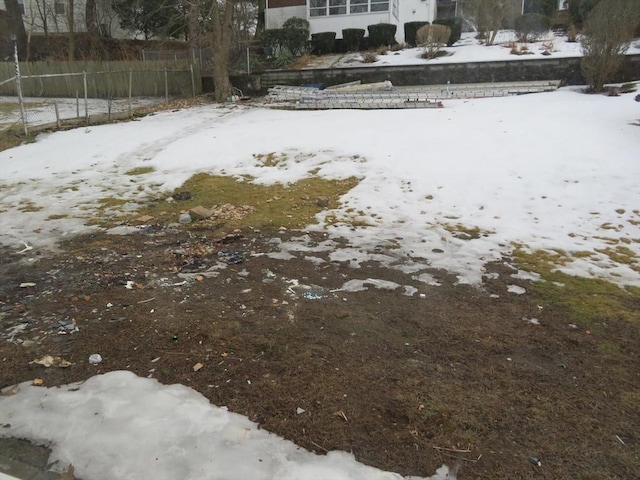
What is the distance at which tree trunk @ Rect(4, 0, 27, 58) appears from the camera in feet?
89.5

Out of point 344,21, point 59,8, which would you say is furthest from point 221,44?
point 59,8

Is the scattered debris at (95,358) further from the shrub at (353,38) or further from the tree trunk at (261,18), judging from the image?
the tree trunk at (261,18)

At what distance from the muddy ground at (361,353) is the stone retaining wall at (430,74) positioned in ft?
51.5

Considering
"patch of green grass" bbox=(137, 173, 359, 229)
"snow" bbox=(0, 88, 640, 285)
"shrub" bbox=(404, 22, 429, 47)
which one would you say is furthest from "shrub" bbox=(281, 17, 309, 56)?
"patch of green grass" bbox=(137, 173, 359, 229)

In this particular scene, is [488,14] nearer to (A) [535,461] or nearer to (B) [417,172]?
(B) [417,172]

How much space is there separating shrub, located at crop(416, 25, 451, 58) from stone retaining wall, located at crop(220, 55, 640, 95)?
2.35m

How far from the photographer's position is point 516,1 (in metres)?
27.5

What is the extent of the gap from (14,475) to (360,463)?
177cm

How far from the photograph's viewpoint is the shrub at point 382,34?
24953 millimetres

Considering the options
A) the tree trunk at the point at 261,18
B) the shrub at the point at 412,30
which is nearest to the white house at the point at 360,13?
the shrub at the point at 412,30

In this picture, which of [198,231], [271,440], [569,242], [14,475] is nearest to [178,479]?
[271,440]

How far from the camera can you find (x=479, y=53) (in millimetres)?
21422

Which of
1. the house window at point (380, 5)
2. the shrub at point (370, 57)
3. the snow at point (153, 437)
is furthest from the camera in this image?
the house window at point (380, 5)

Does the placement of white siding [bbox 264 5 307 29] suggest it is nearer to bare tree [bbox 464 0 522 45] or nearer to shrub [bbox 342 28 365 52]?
shrub [bbox 342 28 365 52]
